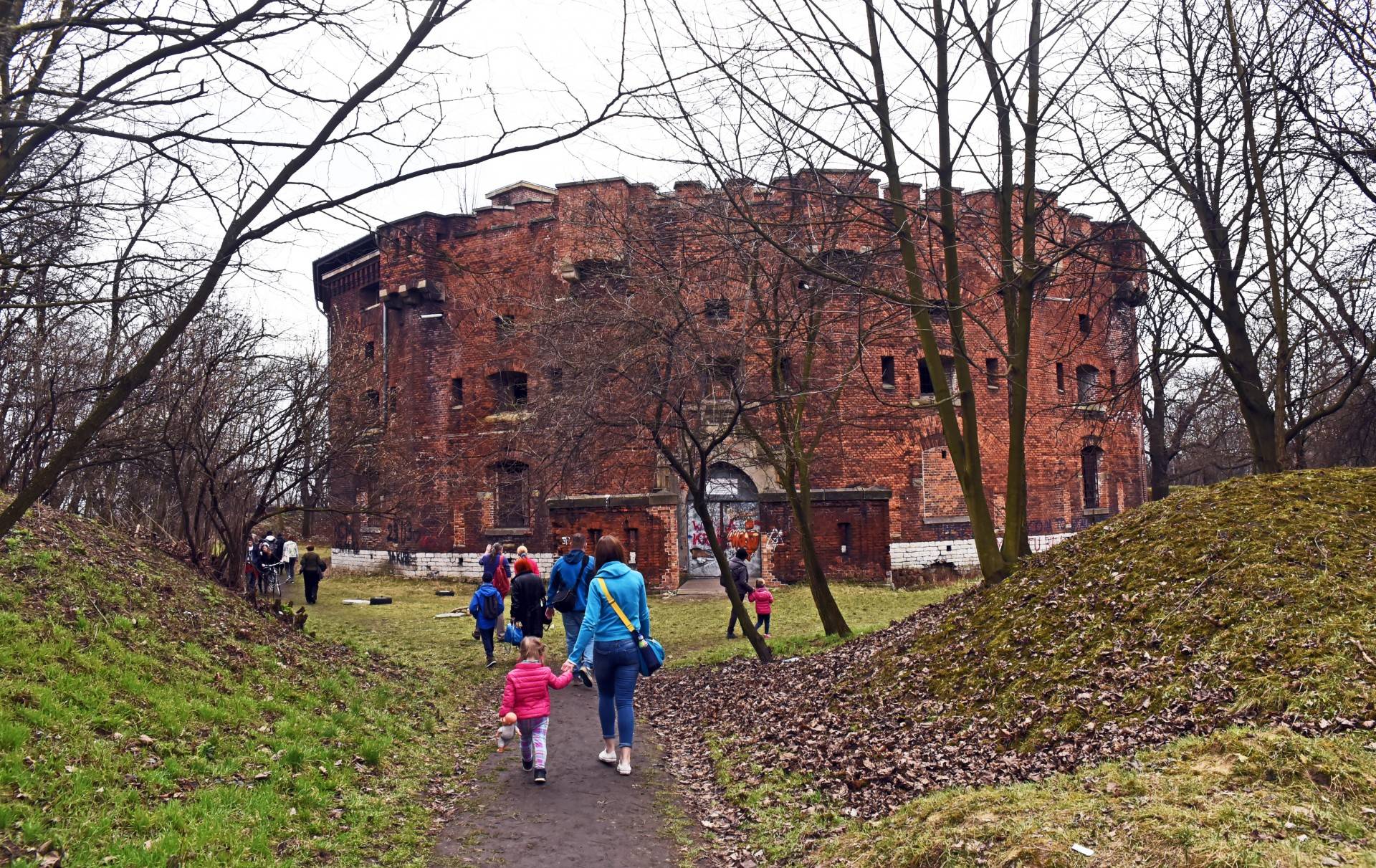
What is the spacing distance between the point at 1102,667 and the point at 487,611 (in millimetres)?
8413

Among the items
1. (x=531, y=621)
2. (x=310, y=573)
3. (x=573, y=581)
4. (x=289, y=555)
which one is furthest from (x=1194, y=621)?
(x=289, y=555)

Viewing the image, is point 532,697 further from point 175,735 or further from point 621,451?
point 621,451

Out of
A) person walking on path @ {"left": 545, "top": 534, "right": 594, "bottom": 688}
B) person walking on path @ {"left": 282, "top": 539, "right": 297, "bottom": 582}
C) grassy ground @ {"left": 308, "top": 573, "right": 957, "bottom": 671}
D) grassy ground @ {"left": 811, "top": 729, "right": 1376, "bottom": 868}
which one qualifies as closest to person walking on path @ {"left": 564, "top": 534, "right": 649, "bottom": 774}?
grassy ground @ {"left": 811, "top": 729, "right": 1376, "bottom": 868}

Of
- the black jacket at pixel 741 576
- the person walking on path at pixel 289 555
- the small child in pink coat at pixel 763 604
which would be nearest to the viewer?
the small child in pink coat at pixel 763 604

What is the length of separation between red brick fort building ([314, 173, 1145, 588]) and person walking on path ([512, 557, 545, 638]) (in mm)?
8329

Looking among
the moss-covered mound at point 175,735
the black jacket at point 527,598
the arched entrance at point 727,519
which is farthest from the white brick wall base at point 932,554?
the moss-covered mound at point 175,735

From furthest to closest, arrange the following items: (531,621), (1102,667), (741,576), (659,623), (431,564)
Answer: (431,564) → (659,623) → (741,576) → (531,621) → (1102,667)

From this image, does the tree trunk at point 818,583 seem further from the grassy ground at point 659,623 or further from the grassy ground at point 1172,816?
the grassy ground at point 1172,816

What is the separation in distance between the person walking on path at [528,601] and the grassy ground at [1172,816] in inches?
274

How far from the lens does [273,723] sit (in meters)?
7.46

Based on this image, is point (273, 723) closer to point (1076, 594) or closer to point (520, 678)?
point (520, 678)

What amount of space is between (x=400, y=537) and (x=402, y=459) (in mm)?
6236

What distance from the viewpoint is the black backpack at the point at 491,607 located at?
1314cm

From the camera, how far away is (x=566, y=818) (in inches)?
256
